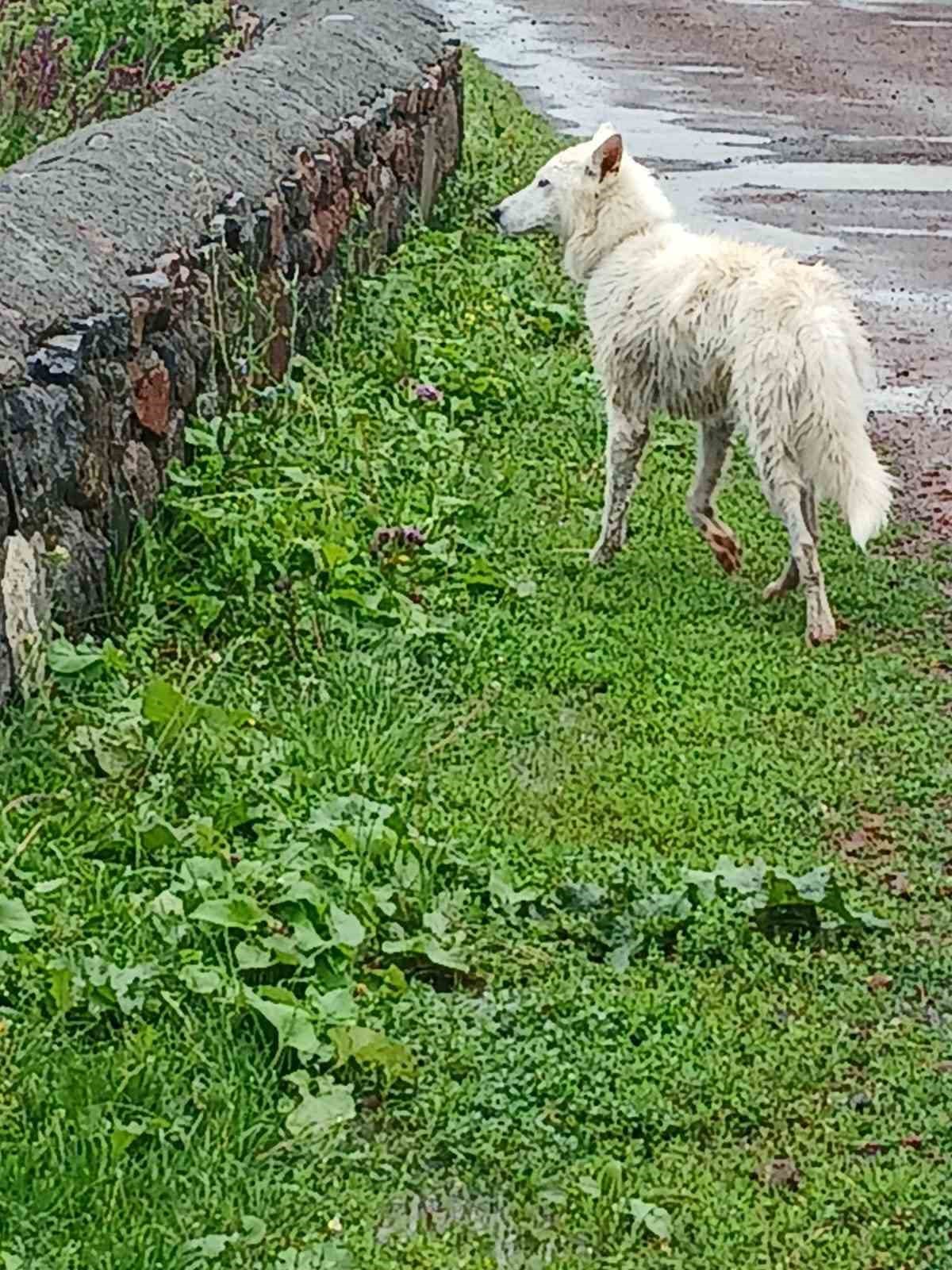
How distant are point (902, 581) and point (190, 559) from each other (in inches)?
86.2

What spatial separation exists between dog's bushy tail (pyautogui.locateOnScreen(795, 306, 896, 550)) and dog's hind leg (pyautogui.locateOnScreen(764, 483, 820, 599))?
0.32ft

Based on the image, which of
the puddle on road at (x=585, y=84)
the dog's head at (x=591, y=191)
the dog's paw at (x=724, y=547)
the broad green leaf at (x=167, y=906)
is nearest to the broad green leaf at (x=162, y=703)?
the broad green leaf at (x=167, y=906)

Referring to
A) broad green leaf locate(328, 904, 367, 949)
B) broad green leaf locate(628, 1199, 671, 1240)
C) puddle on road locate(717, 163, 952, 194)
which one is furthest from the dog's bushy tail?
puddle on road locate(717, 163, 952, 194)

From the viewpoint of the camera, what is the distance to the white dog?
664cm

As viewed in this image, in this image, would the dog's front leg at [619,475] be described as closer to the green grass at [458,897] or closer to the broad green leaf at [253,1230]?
the green grass at [458,897]

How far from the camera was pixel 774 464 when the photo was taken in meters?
6.73

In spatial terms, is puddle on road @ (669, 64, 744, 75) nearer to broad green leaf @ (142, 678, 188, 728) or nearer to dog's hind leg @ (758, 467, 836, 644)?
dog's hind leg @ (758, 467, 836, 644)

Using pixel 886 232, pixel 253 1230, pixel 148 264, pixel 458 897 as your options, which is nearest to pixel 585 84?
pixel 886 232

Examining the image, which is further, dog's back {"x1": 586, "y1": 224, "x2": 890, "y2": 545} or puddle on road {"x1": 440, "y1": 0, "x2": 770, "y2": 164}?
puddle on road {"x1": 440, "y1": 0, "x2": 770, "y2": 164}

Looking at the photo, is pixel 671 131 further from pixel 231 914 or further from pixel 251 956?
pixel 251 956

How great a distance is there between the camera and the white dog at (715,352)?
261 inches

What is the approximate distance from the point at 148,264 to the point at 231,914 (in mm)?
2593

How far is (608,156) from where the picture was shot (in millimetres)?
7504

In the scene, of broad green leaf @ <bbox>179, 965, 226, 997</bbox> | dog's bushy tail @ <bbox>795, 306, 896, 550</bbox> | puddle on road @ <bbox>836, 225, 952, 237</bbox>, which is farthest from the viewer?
Result: puddle on road @ <bbox>836, 225, 952, 237</bbox>
